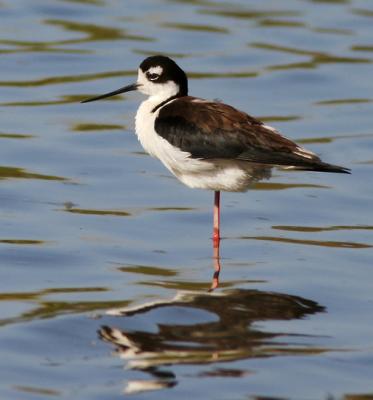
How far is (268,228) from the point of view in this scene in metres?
12.0

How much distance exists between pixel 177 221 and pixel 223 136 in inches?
58.8

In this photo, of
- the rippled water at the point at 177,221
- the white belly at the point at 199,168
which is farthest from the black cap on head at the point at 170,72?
the rippled water at the point at 177,221

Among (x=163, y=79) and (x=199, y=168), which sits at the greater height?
(x=163, y=79)

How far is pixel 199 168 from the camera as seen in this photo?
1112 cm

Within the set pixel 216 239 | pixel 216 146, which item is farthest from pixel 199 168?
pixel 216 239

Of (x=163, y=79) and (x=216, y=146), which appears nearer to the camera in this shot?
(x=216, y=146)

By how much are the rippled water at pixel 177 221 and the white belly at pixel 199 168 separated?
568mm

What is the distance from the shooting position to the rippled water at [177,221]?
336 inches

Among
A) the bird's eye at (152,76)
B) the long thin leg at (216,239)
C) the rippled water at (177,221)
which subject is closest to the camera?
the rippled water at (177,221)

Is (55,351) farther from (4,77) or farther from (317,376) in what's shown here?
(4,77)

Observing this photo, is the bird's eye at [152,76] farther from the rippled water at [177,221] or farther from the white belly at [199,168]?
the rippled water at [177,221]

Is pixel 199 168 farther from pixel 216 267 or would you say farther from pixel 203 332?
pixel 203 332

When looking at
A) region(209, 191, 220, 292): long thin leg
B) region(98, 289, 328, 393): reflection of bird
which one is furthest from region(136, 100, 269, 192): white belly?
region(98, 289, 328, 393): reflection of bird

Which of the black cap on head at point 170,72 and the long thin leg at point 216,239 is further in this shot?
the black cap on head at point 170,72
